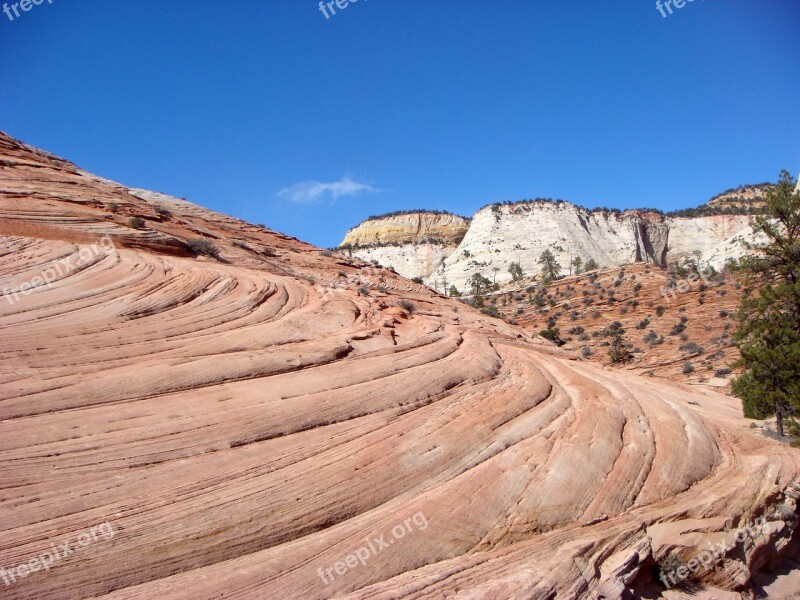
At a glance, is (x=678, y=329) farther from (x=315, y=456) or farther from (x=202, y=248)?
(x=315, y=456)

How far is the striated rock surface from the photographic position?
5.83m

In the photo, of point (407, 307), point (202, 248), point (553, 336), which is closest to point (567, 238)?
point (553, 336)

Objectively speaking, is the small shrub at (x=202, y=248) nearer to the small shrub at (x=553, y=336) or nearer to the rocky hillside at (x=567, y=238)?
the small shrub at (x=553, y=336)

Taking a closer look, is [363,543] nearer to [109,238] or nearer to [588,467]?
[588,467]

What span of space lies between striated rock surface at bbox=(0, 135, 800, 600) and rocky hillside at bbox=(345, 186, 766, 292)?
2322 inches

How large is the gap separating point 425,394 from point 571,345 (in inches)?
958

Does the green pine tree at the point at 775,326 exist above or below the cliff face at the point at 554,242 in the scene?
below

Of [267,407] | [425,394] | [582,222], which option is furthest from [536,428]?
[582,222]

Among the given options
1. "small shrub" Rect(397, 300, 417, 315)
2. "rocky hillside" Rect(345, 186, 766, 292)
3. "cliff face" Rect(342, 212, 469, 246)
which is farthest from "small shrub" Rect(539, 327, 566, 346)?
"cliff face" Rect(342, 212, 469, 246)

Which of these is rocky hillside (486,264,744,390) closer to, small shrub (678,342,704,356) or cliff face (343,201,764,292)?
small shrub (678,342,704,356)

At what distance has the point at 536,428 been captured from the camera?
9.41 m

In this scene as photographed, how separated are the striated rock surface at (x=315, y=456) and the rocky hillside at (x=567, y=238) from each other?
58984 millimetres

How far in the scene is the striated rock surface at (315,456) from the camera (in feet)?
19.1

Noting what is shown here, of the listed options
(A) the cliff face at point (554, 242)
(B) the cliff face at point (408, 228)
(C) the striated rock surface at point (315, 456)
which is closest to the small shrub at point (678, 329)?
(C) the striated rock surface at point (315, 456)
